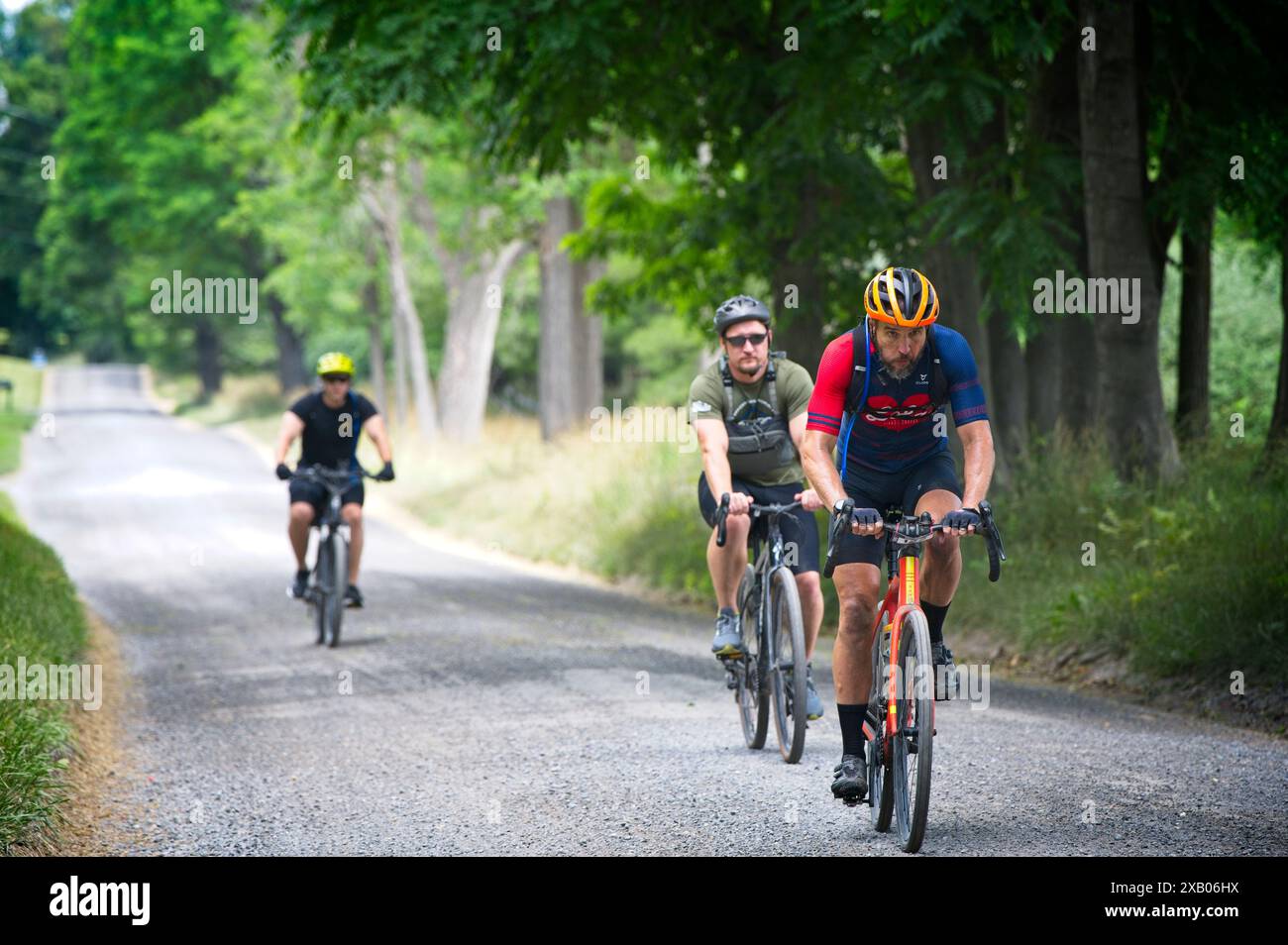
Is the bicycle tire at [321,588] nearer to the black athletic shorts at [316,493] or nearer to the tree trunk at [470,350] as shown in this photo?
the black athletic shorts at [316,493]

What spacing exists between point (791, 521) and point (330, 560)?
5.50 metres

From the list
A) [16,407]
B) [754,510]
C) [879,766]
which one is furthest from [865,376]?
[16,407]

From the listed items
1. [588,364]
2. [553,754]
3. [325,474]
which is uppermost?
[588,364]

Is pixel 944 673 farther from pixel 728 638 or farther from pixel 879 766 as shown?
pixel 728 638

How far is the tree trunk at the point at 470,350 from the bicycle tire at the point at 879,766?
2612 cm

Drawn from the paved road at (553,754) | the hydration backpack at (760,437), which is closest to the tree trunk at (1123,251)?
the paved road at (553,754)

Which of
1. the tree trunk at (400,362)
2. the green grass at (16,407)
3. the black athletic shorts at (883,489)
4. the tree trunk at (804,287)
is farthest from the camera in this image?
the green grass at (16,407)

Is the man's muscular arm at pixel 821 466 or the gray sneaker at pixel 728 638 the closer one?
the man's muscular arm at pixel 821 466

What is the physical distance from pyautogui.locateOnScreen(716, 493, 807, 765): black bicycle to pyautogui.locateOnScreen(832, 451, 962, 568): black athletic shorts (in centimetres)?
134

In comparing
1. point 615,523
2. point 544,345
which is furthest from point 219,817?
point 544,345

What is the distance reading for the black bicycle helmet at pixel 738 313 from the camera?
25.2 ft

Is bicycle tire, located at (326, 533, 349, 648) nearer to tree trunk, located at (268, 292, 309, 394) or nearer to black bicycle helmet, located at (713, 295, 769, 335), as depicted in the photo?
black bicycle helmet, located at (713, 295, 769, 335)

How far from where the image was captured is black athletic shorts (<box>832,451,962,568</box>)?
6.03 metres

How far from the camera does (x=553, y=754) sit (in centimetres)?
782
